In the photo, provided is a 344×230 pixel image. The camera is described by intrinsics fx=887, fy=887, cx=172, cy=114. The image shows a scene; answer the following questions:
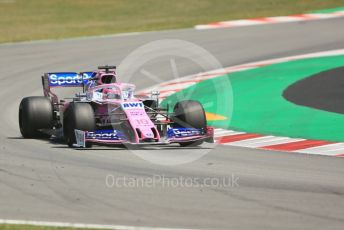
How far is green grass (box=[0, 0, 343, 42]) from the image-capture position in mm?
32219

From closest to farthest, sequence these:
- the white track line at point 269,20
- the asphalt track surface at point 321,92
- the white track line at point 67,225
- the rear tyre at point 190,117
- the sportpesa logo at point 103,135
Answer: the white track line at point 67,225 → the sportpesa logo at point 103,135 → the rear tyre at point 190,117 → the asphalt track surface at point 321,92 → the white track line at point 269,20

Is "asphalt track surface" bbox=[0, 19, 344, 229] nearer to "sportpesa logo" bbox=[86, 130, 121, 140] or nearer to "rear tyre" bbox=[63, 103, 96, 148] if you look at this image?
Answer: "sportpesa logo" bbox=[86, 130, 121, 140]

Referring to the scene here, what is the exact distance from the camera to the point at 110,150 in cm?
1460

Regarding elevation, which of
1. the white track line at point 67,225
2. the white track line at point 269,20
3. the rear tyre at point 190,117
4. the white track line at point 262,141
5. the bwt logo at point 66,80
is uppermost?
the white track line at point 269,20

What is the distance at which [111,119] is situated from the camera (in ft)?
49.2

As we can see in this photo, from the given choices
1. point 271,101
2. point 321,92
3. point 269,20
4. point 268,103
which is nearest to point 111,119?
point 268,103

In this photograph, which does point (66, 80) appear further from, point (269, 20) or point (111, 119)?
point (269, 20)

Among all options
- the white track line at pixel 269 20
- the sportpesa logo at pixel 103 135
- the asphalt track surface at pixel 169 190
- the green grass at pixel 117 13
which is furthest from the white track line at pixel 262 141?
the white track line at pixel 269 20

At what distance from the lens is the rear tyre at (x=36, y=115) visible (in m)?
15.7

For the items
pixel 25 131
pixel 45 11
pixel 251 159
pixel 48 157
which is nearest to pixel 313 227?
pixel 251 159

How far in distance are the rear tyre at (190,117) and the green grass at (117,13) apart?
52.8ft

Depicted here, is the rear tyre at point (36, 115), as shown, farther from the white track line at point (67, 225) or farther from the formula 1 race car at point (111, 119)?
the white track line at point (67, 225)

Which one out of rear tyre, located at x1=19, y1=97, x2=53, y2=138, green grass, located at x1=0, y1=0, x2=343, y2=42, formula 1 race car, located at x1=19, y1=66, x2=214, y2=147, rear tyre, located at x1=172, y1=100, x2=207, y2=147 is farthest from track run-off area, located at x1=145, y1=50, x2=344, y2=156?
green grass, located at x1=0, y1=0, x2=343, y2=42

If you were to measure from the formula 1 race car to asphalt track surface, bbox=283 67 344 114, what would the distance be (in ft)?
15.0
